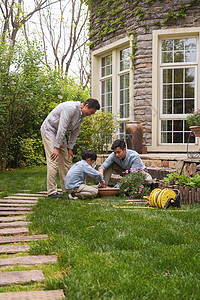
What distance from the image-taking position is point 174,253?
2326 mm

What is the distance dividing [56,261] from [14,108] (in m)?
8.22

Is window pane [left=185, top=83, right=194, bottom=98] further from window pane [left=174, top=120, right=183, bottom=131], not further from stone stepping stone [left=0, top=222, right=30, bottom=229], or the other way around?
stone stepping stone [left=0, top=222, right=30, bottom=229]

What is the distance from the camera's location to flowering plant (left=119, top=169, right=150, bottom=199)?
527cm

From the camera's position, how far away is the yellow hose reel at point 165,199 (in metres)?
4.16

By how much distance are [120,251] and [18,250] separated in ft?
2.39

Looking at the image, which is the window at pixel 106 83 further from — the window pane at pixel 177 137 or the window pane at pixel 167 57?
the window pane at pixel 177 137

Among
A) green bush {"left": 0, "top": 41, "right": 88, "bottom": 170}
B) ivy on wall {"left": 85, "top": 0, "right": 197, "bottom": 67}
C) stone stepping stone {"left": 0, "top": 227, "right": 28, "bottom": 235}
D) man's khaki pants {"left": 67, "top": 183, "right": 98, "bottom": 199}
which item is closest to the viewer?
stone stepping stone {"left": 0, "top": 227, "right": 28, "bottom": 235}

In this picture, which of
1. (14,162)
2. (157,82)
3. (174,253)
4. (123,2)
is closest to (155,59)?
(157,82)

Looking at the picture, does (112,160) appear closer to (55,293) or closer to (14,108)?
A: (55,293)

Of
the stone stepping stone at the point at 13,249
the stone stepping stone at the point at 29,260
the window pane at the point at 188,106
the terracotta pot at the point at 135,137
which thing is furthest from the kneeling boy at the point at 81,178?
the window pane at the point at 188,106

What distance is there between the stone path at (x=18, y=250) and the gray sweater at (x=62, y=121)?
99cm

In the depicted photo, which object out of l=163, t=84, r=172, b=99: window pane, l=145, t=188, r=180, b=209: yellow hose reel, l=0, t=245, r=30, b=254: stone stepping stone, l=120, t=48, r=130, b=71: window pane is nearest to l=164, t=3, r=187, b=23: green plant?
l=120, t=48, r=130, b=71: window pane

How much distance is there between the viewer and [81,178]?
5.20m

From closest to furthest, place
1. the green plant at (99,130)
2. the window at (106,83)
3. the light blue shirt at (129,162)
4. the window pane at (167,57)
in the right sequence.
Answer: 1. the light blue shirt at (129,162)
2. the window pane at (167,57)
3. the green plant at (99,130)
4. the window at (106,83)
